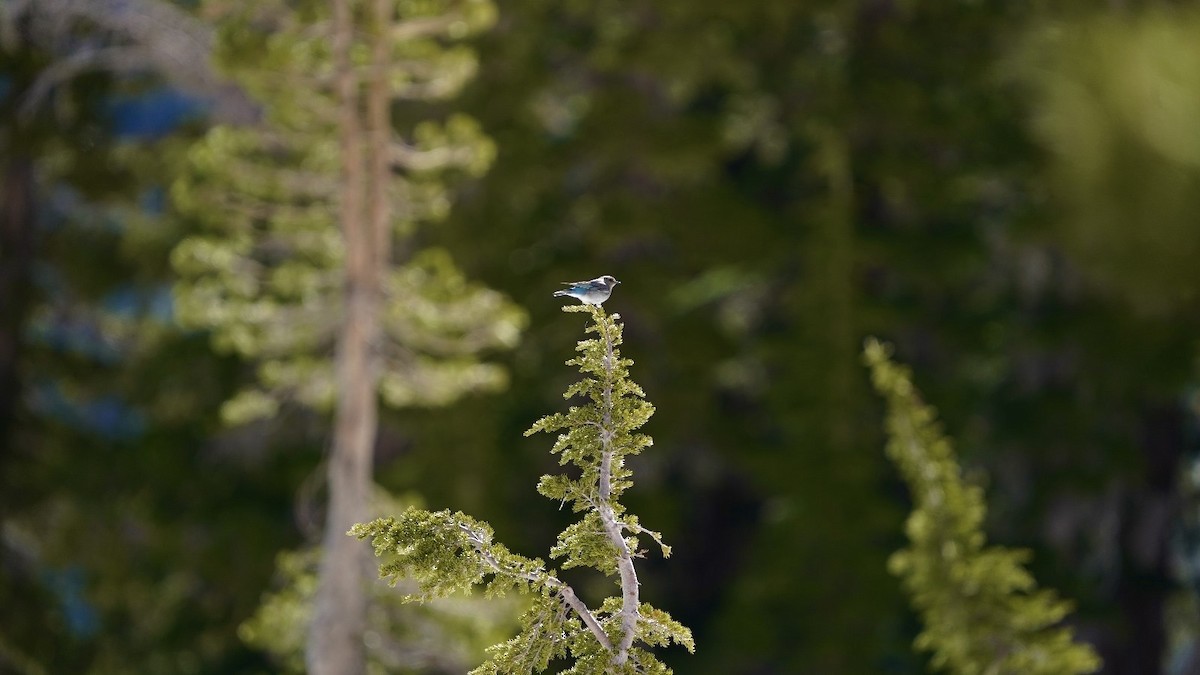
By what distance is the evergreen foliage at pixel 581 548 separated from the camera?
21.8 feet

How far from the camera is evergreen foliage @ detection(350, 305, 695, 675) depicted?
6.64 meters

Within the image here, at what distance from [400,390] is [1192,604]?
13311 millimetres

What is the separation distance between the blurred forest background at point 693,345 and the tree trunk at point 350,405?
5.61 metres

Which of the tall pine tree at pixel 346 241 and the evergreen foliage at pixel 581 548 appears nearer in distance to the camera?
the evergreen foliage at pixel 581 548

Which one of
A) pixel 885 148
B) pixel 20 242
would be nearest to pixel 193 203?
pixel 20 242

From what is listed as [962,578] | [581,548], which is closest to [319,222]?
[962,578]

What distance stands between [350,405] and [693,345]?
978 centimetres

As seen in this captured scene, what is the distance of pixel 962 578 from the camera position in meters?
12.1

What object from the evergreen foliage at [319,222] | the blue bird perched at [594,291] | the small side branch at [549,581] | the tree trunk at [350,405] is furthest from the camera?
the evergreen foliage at [319,222]

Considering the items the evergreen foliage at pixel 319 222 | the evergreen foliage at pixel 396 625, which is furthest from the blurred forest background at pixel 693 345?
the evergreen foliage at pixel 319 222

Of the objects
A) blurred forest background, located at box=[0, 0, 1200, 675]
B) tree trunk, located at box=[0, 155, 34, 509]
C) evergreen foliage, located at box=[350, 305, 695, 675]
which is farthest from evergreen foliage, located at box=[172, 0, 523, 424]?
evergreen foliage, located at box=[350, 305, 695, 675]

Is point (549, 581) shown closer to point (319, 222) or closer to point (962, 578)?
point (962, 578)

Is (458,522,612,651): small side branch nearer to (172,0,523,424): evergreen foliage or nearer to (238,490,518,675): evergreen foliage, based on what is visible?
(238,490,518,675): evergreen foliage

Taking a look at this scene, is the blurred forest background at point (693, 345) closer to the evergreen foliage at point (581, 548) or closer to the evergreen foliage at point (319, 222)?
the evergreen foliage at point (319, 222)
